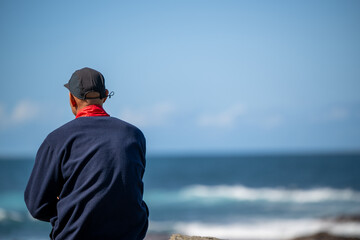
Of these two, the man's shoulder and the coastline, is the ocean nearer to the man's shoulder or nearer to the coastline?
the coastline

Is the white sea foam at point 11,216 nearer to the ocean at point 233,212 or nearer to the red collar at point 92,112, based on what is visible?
the ocean at point 233,212

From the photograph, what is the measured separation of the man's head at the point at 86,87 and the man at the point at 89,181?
0.47 ft

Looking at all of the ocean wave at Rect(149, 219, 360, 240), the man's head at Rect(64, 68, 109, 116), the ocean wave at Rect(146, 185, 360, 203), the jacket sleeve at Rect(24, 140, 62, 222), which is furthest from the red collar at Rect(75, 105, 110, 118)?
the ocean wave at Rect(146, 185, 360, 203)

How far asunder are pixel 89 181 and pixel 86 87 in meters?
0.51

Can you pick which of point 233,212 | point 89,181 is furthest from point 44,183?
point 233,212

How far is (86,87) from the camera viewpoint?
2.38 meters

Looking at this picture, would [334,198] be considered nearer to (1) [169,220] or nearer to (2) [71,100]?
(1) [169,220]

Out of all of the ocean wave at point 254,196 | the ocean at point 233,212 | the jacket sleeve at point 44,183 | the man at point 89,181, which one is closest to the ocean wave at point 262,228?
the ocean at point 233,212

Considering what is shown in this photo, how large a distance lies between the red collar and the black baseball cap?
0.06 meters

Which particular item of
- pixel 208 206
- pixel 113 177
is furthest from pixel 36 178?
pixel 208 206

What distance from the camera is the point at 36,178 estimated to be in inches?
88.7

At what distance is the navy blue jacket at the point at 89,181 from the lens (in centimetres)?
220

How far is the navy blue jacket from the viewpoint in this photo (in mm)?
2199

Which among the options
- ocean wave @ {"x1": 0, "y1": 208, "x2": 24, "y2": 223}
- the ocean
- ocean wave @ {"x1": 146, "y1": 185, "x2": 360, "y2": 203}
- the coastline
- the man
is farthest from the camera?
ocean wave @ {"x1": 146, "y1": 185, "x2": 360, "y2": 203}
